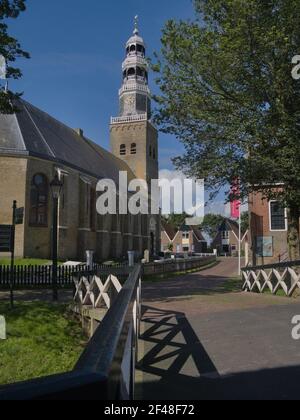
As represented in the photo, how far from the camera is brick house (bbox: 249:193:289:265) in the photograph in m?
32.6

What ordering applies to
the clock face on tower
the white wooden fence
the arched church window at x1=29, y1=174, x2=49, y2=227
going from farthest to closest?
the clock face on tower < the arched church window at x1=29, y1=174, x2=49, y2=227 < the white wooden fence

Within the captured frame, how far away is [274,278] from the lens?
18.3 m

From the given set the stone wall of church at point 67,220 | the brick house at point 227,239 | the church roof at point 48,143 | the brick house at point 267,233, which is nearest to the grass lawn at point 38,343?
the church roof at point 48,143

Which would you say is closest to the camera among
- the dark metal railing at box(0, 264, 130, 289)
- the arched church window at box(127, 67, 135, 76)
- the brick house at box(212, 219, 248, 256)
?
the dark metal railing at box(0, 264, 130, 289)

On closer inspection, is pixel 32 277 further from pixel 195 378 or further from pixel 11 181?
pixel 11 181

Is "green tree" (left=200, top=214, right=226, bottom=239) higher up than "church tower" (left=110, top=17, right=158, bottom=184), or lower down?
lower down

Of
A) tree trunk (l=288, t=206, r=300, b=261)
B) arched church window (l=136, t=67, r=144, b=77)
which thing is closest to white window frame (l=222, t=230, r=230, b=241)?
arched church window (l=136, t=67, r=144, b=77)

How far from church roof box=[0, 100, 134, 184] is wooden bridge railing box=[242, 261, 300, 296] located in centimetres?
1702

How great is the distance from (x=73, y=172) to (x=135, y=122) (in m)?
27.4

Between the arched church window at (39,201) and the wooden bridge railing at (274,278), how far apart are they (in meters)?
21.7

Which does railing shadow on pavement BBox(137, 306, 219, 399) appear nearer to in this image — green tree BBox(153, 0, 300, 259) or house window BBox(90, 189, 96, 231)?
green tree BBox(153, 0, 300, 259)

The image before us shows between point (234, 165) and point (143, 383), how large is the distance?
501 inches

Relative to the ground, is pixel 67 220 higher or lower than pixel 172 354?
higher

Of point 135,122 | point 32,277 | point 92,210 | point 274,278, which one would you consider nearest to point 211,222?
point 135,122
